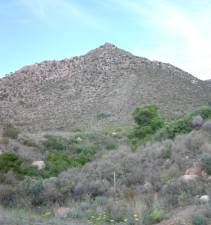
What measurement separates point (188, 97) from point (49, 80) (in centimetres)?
1651

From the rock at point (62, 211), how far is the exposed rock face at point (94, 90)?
32356 mm

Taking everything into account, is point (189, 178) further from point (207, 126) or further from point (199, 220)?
point (207, 126)

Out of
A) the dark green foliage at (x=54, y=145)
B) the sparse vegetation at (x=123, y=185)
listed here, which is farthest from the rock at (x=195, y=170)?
the dark green foliage at (x=54, y=145)

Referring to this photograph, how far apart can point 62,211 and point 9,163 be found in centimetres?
791

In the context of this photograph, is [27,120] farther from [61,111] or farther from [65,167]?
[65,167]

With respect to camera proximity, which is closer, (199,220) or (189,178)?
(199,220)

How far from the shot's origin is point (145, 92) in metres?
58.3

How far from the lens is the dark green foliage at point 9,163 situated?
22250mm

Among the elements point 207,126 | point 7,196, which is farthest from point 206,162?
point 7,196

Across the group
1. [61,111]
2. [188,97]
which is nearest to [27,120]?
[61,111]

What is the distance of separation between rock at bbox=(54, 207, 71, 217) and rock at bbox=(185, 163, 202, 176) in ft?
13.7

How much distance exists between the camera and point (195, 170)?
57.3 feet

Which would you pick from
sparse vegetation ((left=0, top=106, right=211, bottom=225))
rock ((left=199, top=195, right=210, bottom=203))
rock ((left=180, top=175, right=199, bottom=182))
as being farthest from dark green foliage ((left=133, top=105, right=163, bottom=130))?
rock ((left=199, top=195, right=210, bottom=203))

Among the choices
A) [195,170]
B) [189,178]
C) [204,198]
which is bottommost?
[204,198]
